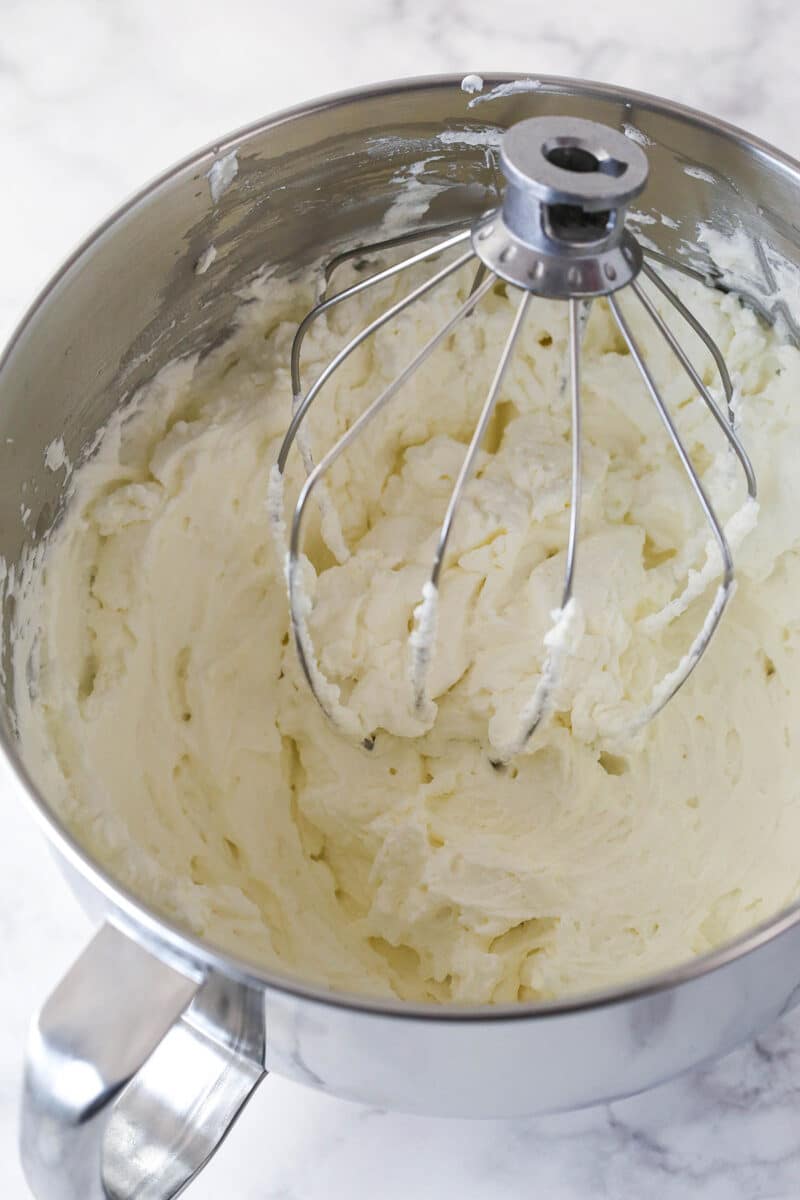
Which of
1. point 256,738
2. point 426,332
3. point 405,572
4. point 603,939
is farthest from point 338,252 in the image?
point 603,939

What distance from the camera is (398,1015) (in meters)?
0.52

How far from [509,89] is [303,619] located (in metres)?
0.42

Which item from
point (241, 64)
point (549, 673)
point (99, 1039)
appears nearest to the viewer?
point (99, 1039)

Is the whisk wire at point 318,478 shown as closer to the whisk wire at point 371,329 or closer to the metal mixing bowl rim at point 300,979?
the whisk wire at point 371,329

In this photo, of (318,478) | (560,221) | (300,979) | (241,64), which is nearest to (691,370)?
(560,221)

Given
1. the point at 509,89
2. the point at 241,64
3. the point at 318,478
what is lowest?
the point at 318,478

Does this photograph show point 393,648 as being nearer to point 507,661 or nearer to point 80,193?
point 507,661

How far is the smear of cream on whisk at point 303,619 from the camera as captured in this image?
0.85 meters

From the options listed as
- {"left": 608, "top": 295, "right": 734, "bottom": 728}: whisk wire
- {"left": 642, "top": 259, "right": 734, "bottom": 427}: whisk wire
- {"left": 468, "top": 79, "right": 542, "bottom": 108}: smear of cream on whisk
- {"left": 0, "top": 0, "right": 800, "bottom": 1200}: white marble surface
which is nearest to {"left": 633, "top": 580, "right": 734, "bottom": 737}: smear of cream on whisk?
{"left": 608, "top": 295, "right": 734, "bottom": 728}: whisk wire

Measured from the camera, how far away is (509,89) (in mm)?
872

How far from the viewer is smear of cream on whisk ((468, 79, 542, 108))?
2.85 ft

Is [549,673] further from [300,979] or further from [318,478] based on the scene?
[300,979]

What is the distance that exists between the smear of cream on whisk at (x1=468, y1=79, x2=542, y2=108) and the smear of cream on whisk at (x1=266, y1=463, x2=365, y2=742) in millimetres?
304

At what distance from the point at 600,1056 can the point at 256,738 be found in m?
0.43
